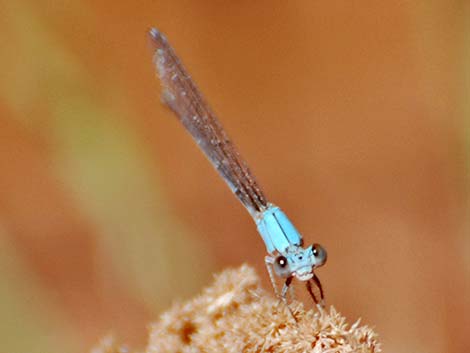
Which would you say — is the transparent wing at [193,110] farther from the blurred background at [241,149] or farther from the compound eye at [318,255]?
the blurred background at [241,149]

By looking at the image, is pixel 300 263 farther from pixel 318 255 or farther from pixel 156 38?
pixel 156 38

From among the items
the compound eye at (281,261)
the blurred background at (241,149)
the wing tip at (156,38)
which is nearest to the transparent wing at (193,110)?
the wing tip at (156,38)

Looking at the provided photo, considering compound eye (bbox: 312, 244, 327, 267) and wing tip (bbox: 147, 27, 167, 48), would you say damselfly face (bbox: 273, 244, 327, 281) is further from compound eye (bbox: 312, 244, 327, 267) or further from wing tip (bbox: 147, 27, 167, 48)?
wing tip (bbox: 147, 27, 167, 48)

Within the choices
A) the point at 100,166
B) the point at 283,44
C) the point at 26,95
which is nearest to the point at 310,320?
the point at 100,166

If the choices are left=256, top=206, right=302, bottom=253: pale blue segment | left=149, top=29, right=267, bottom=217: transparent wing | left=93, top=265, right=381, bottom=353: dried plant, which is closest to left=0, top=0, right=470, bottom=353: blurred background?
left=149, top=29, right=267, bottom=217: transparent wing

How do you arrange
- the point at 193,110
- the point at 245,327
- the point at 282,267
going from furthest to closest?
1. the point at 193,110
2. the point at 282,267
3. the point at 245,327

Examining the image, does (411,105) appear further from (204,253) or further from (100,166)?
(100,166)

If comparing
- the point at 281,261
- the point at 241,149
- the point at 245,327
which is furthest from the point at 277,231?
the point at 241,149

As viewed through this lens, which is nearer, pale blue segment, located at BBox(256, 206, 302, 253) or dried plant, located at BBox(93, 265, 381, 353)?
dried plant, located at BBox(93, 265, 381, 353)
